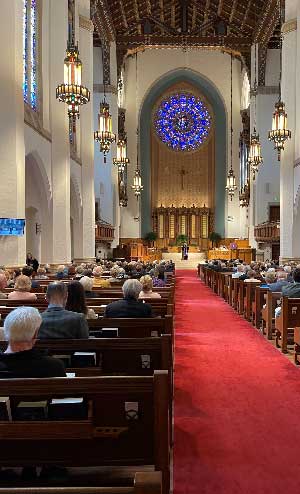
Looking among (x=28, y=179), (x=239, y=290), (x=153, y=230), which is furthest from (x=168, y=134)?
(x=239, y=290)

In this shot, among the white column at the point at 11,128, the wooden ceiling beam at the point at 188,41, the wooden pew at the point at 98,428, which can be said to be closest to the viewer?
the wooden pew at the point at 98,428

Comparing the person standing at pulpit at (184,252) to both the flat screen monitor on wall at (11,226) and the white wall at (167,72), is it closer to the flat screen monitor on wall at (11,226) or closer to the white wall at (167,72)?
the white wall at (167,72)

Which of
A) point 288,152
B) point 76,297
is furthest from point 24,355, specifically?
point 288,152

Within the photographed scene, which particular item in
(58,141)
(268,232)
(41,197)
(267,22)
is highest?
(267,22)

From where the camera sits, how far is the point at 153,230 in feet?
120

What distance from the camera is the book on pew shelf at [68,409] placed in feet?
9.30

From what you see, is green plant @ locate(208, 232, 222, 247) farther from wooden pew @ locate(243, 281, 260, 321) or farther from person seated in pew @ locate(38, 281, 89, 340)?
person seated in pew @ locate(38, 281, 89, 340)

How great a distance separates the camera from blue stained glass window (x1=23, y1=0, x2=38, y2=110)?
1600cm

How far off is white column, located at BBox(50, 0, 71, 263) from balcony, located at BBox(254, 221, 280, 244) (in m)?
11.0

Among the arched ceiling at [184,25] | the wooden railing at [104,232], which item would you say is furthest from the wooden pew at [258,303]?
the arched ceiling at [184,25]

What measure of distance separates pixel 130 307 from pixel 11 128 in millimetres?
7521

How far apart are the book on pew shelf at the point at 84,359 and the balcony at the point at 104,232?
21.6 metres

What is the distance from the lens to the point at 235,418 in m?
5.00

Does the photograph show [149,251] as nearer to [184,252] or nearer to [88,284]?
[184,252]
